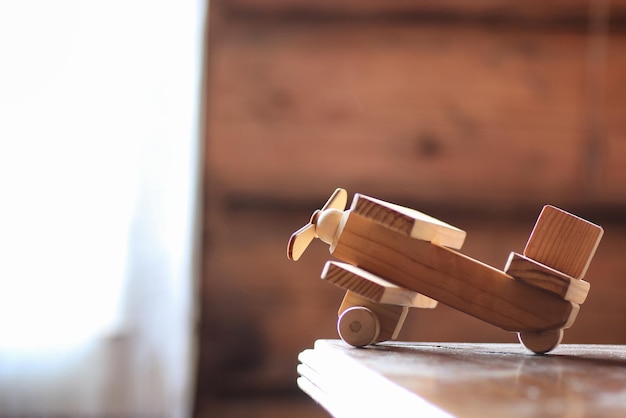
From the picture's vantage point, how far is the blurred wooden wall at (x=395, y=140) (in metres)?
1.80

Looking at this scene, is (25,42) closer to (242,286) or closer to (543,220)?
(242,286)

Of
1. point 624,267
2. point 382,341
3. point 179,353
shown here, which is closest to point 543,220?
point 382,341

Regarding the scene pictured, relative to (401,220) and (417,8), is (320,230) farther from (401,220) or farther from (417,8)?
(417,8)

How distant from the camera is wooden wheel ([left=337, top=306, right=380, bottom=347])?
0.75m

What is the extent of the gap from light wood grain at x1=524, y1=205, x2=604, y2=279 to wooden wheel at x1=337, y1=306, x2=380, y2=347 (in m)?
0.18

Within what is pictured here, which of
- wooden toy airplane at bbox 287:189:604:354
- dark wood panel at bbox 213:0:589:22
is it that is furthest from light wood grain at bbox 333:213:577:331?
dark wood panel at bbox 213:0:589:22

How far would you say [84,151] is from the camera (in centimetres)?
167

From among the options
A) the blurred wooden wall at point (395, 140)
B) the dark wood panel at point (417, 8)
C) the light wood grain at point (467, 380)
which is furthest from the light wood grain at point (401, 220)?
the dark wood panel at point (417, 8)

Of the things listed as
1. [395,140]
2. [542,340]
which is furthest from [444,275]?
[395,140]

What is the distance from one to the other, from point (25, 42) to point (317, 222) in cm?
111

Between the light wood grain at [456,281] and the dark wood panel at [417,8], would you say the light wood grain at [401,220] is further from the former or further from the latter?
the dark wood panel at [417,8]

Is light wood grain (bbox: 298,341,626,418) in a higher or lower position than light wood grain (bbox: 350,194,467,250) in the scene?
lower

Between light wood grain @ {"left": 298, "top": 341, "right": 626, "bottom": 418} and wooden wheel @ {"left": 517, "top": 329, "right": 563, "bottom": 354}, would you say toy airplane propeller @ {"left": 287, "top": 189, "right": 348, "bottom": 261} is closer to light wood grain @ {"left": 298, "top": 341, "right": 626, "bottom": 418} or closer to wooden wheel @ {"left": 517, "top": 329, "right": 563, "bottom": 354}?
light wood grain @ {"left": 298, "top": 341, "right": 626, "bottom": 418}

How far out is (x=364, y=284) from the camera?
739mm
